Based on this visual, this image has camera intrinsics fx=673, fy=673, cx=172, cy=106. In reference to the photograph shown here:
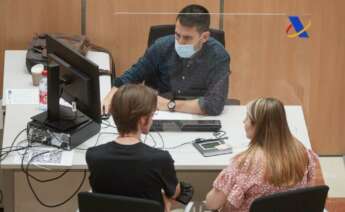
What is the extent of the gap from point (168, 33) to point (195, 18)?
10.2 inches

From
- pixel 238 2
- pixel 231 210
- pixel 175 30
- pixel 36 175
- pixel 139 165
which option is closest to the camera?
pixel 139 165

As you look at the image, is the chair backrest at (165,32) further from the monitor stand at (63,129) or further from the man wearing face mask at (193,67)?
the monitor stand at (63,129)

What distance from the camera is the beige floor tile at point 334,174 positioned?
15.1 ft

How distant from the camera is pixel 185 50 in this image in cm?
385

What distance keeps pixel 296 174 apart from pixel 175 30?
1449 millimetres

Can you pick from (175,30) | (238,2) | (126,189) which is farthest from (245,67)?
(126,189)

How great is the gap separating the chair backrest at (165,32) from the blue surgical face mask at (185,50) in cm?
17

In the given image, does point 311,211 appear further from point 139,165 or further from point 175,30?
point 175,30

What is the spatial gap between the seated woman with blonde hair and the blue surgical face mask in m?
1.08

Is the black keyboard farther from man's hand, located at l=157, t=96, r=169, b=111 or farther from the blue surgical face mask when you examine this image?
the blue surgical face mask

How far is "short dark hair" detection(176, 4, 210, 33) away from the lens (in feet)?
12.6

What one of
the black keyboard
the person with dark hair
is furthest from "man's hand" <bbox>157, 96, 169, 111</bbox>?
the person with dark hair

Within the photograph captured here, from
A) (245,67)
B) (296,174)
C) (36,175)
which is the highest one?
(245,67)

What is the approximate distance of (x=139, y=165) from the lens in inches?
105
